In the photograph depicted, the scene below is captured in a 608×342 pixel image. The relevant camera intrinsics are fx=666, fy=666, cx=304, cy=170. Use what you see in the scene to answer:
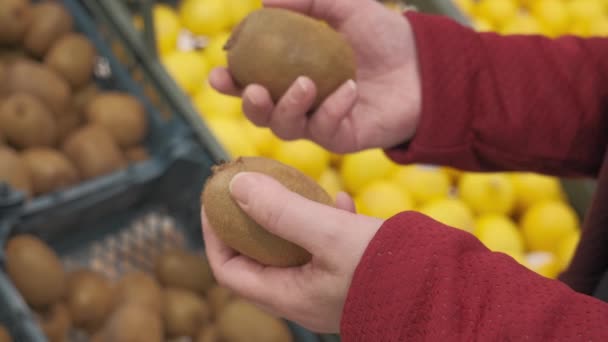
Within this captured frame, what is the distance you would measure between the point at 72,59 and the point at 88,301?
1.94 feet

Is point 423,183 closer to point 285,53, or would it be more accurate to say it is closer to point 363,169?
point 363,169

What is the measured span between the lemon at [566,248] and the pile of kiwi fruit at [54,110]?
0.96m

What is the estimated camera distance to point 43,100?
143 centimetres

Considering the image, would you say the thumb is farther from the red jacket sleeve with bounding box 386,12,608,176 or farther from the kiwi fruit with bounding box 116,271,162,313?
A: the kiwi fruit with bounding box 116,271,162,313

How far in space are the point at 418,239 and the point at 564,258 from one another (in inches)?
36.9

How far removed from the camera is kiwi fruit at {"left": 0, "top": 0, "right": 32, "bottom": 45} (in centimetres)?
144

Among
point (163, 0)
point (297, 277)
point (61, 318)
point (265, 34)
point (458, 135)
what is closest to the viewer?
point (297, 277)

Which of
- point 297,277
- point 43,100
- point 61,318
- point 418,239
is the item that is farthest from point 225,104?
point 418,239

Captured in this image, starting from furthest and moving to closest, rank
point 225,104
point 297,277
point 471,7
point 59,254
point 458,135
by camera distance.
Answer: point 471,7 → point 225,104 → point 59,254 → point 458,135 → point 297,277

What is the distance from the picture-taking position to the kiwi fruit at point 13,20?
1437mm

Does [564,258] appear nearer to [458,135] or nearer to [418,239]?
[458,135]

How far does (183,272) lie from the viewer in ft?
4.32

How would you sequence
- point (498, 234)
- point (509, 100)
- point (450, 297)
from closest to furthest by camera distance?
point (450, 297) < point (509, 100) < point (498, 234)

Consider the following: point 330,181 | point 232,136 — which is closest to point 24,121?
point 232,136
